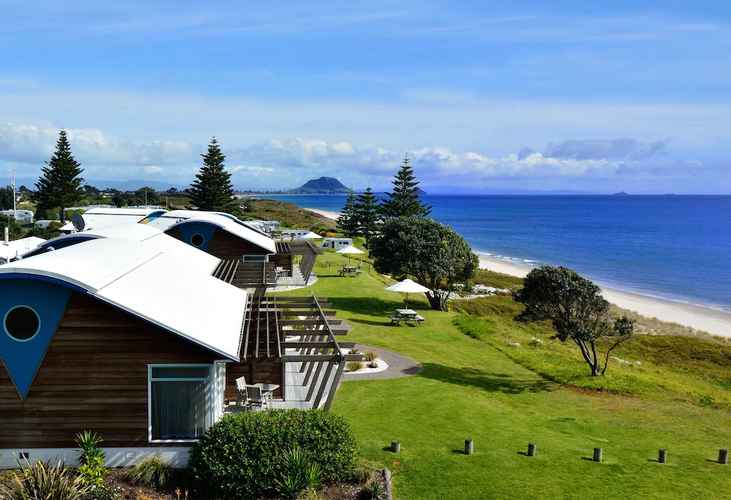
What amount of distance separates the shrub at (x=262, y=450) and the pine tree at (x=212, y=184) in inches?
2152

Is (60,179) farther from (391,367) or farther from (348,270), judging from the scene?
(391,367)

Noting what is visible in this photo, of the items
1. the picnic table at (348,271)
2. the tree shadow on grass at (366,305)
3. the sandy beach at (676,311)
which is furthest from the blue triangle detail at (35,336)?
the sandy beach at (676,311)

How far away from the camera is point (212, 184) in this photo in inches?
2552

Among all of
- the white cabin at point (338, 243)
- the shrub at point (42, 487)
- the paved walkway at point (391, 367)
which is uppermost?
the white cabin at point (338, 243)

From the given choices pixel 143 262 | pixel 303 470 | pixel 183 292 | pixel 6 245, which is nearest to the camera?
pixel 303 470

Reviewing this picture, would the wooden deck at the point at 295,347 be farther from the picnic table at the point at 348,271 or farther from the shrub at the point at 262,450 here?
the picnic table at the point at 348,271

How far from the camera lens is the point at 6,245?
115 ft

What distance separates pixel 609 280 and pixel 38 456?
65680 mm

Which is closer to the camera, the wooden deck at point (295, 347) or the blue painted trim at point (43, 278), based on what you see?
the blue painted trim at point (43, 278)

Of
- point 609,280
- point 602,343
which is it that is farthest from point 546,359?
point 609,280

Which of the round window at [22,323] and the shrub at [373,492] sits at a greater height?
the round window at [22,323]

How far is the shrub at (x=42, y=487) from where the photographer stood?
9.90 meters

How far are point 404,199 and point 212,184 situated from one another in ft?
71.8

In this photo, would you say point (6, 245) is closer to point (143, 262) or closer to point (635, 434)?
point (143, 262)
